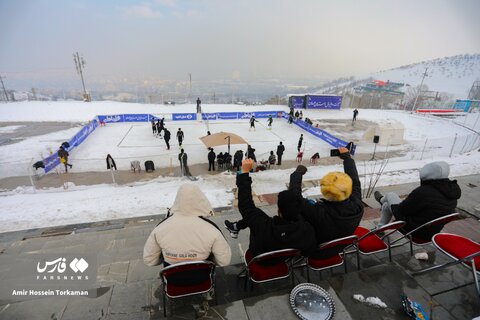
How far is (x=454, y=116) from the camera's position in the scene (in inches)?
1375

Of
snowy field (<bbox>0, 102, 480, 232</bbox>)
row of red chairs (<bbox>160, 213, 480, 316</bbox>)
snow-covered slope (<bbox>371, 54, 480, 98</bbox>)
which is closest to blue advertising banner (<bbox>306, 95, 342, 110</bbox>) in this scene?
snowy field (<bbox>0, 102, 480, 232</bbox>)

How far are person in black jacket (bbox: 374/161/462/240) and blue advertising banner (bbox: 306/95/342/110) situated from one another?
3285 centimetres

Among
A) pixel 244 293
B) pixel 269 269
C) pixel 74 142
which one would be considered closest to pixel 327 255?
pixel 269 269

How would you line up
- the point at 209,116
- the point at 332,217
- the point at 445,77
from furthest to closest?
the point at 445,77 → the point at 209,116 → the point at 332,217

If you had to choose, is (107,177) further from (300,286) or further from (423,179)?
(423,179)

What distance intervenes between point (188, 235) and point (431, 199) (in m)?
3.26

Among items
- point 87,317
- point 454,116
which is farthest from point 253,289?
point 454,116

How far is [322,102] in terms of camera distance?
34.2 meters

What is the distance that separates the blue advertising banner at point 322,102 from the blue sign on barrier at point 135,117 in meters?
22.9

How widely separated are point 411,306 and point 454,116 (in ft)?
150

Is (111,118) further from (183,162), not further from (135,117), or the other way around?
(183,162)

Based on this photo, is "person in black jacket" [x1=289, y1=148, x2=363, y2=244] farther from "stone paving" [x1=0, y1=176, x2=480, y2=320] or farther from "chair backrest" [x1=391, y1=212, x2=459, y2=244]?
"chair backrest" [x1=391, y1=212, x2=459, y2=244]

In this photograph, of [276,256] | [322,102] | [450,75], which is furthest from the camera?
[450,75]

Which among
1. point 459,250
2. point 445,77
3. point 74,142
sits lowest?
point 74,142
